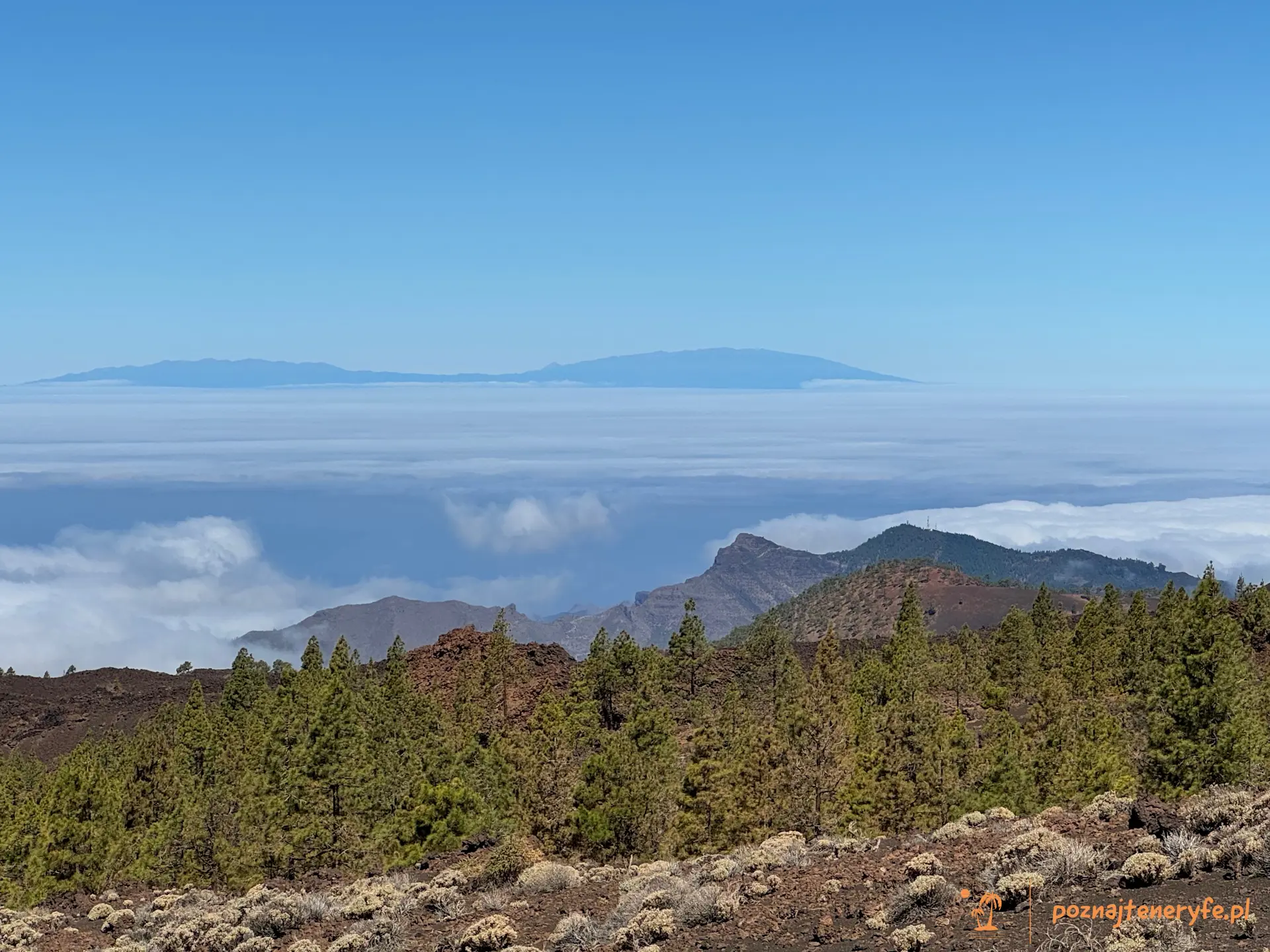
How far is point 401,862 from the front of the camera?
39312 millimetres

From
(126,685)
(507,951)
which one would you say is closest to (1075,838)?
(507,951)

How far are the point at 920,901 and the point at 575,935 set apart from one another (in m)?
5.25

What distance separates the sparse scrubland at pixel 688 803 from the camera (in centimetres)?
1652

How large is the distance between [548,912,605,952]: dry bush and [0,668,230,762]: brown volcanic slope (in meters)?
87.4

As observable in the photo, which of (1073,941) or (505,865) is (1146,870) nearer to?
(1073,941)

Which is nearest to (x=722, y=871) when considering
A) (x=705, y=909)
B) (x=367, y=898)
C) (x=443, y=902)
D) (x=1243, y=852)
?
(x=705, y=909)


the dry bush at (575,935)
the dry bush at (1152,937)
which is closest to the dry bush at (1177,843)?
the dry bush at (1152,937)

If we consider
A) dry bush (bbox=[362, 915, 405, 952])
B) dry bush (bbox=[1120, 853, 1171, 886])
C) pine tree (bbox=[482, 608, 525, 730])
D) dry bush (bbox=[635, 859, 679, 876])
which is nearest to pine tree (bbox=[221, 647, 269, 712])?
pine tree (bbox=[482, 608, 525, 730])

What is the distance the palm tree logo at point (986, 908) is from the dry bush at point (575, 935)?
5614mm

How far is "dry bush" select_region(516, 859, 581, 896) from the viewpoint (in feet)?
69.5

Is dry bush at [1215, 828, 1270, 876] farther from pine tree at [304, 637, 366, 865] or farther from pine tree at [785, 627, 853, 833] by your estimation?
pine tree at [304, 637, 366, 865]

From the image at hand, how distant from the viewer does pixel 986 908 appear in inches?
599

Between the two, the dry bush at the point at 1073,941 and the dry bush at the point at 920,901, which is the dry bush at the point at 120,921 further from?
the dry bush at the point at 1073,941

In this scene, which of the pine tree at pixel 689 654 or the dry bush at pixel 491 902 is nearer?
the dry bush at pixel 491 902
